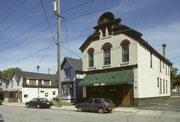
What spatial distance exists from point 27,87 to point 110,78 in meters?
28.8

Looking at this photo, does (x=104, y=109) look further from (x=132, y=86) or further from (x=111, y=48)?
(x=111, y=48)

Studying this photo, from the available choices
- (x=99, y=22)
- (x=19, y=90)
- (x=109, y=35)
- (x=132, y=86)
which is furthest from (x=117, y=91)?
(x=19, y=90)

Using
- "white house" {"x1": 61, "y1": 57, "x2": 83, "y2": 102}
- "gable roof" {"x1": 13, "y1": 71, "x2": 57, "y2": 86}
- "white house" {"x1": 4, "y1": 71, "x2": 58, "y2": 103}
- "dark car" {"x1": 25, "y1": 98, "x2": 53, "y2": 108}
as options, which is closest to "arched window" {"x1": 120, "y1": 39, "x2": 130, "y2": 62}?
"white house" {"x1": 61, "y1": 57, "x2": 83, "y2": 102}

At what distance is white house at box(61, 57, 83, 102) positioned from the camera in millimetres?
36062

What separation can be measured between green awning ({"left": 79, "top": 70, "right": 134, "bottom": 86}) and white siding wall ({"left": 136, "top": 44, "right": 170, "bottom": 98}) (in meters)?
1.75

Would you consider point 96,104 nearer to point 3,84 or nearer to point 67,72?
point 67,72

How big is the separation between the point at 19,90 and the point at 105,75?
2777 cm

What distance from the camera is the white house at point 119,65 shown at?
2619cm

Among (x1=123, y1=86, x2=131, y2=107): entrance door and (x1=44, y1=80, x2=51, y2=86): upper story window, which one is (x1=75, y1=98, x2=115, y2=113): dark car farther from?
(x1=44, y1=80, x2=51, y2=86): upper story window

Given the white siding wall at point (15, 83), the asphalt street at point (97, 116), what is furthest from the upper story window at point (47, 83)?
the asphalt street at point (97, 116)

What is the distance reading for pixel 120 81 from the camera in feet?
83.0

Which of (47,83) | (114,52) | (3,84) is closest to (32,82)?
(47,83)

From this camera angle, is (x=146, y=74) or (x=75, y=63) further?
(x=75, y=63)

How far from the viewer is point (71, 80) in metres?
36.8
